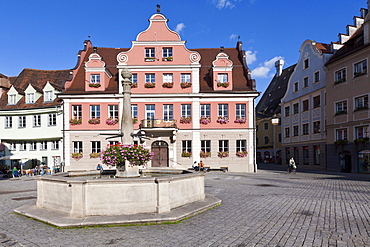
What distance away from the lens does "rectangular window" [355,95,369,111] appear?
25.9 meters

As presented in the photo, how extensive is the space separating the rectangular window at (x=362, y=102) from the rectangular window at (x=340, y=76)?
8.84ft

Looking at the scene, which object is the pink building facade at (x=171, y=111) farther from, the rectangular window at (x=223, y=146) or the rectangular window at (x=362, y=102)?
the rectangular window at (x=362, y=102)

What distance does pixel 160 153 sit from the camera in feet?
101

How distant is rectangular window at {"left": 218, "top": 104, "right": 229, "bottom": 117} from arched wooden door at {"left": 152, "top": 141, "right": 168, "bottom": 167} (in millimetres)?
6516

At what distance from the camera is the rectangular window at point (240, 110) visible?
31078 mm

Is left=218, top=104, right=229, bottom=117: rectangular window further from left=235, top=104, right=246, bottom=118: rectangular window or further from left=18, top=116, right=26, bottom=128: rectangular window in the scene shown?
left=18, top=116, right=26, bottom=128: rectangular window

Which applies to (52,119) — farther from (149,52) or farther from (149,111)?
(149,52)

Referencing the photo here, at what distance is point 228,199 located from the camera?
11766 mm

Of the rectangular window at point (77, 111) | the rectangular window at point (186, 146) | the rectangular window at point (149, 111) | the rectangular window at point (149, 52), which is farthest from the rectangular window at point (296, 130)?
the rectangular window at point (77, 111)

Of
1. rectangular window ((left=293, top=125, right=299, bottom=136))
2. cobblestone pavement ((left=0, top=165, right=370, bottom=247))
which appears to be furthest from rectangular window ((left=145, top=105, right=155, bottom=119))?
cobblestone pavement ((left=0, top=165, right=370, bottom=247))

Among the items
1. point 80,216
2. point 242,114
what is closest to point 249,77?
point 242,114

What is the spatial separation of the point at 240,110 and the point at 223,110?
176 cm

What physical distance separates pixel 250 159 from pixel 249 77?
8741 mm

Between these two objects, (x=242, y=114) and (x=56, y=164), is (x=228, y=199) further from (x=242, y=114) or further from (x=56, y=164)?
(x=56, y=164)
